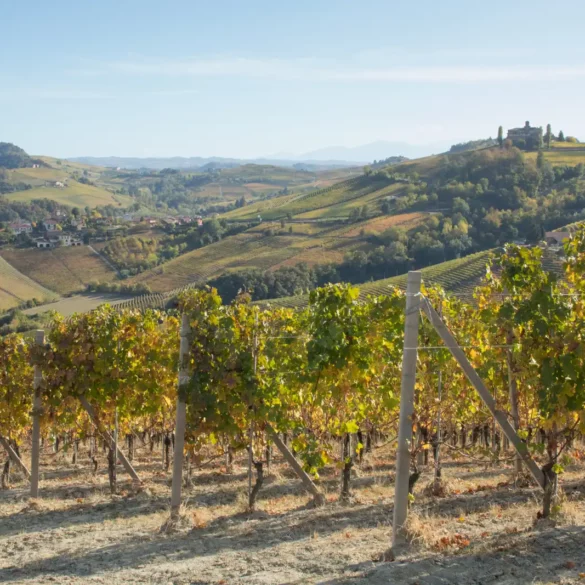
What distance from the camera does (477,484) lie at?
34.9ft

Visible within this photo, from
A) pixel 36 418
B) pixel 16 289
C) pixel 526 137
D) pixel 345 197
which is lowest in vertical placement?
pixel 16 289

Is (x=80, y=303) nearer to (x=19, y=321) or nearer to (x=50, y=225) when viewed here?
(x=19, y=321)

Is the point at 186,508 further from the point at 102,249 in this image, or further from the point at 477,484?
the point at 102,249

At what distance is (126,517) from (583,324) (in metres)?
6.75

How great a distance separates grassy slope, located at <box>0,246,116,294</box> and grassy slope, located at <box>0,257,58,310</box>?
1321 mm

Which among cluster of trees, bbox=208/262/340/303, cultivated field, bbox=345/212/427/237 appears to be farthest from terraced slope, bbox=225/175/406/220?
cluster of trees, bbox=208/262/340/303

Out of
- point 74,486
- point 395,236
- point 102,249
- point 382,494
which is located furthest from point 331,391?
point 102,249

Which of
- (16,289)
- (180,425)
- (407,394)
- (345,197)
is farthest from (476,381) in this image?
(345,197)

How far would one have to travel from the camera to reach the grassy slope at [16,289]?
78675 millimetres

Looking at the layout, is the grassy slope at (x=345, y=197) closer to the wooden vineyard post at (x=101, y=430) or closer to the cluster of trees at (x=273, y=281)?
the cluster of trees at (x=273, y=281)

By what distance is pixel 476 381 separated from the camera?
7266 mm

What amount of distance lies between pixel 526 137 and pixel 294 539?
414ft

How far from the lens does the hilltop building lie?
395ft

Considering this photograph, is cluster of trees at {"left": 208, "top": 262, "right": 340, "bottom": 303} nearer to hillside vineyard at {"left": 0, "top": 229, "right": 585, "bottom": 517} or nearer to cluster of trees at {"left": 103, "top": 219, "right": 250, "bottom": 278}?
cluster of trees at {"left": 103, "top": 219, "right": 250, "bottom": 278}
